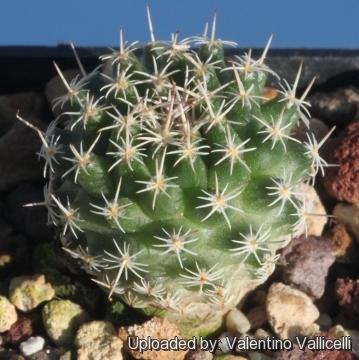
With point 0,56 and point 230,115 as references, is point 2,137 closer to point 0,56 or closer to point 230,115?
point 0,56

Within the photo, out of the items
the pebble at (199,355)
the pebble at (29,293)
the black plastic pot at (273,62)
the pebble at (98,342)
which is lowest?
the pebble at (199,355)

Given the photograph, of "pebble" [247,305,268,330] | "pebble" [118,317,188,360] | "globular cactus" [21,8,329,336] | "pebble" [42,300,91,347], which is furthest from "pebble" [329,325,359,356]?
"pebble" [42,300,91,347]

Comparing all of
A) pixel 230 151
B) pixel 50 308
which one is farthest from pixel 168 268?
pixel 50 308

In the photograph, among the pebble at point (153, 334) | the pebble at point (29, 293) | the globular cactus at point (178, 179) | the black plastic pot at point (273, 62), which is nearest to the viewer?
the globular cactus at point (178, 179)

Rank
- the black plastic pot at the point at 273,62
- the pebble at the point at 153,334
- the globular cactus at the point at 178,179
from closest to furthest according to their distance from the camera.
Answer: the globular cactus at the point at 178,179
the pebble at the point at 153,334
the black plastic pot at the point at 273,62

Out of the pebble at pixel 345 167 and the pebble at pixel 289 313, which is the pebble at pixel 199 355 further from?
the pebble at pixel 345 167

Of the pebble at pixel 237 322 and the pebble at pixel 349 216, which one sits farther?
the pebble at pixel 349 216

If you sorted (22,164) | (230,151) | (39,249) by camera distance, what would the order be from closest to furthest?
(230,151)
(39,249)
(22,164)

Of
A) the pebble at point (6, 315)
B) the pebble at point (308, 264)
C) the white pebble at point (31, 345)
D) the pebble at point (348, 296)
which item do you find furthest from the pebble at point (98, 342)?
the pebble at point (348, 296)
